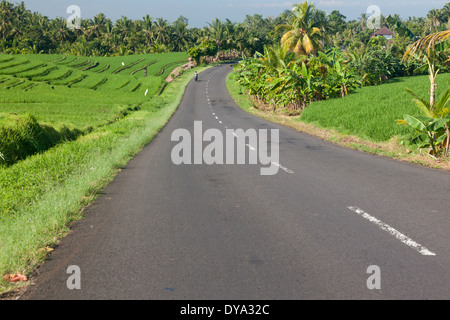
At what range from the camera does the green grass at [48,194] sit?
16.8 feet

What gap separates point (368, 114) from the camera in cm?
1930

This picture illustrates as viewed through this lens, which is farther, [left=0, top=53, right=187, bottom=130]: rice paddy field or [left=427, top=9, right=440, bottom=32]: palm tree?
[left=427, top=9, right=440, bottom=32]: palm tree

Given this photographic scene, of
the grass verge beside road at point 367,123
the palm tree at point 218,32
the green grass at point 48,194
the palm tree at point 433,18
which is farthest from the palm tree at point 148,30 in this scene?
the green grass at point 48,194

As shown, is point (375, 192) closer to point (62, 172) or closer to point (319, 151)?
point (319, 151)

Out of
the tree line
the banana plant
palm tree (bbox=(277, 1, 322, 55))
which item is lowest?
the banana plant

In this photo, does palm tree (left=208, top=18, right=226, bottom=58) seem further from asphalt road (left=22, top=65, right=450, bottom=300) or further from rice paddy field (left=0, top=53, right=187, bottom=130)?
asphalt road (left=22, top=65, right=450, bottom=300)

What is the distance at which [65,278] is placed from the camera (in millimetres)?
4426

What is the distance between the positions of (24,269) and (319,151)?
10954 millimetres

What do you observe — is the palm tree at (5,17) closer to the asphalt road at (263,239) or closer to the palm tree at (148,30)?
the palm tree at (148,30)

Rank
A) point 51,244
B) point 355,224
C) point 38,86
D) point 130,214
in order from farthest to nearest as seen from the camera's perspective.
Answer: point 38,86, point 130,214, point 355,224, point 51,244

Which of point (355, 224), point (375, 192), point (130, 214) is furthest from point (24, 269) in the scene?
point (375, 192)

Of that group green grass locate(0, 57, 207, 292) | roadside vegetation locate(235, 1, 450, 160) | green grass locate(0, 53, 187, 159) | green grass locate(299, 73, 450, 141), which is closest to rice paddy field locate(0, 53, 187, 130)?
green grass locate(0, 53, 187, 159)

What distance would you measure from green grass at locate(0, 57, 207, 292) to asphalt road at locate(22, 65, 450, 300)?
302 mm

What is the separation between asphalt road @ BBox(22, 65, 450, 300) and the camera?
4086 millimetres
